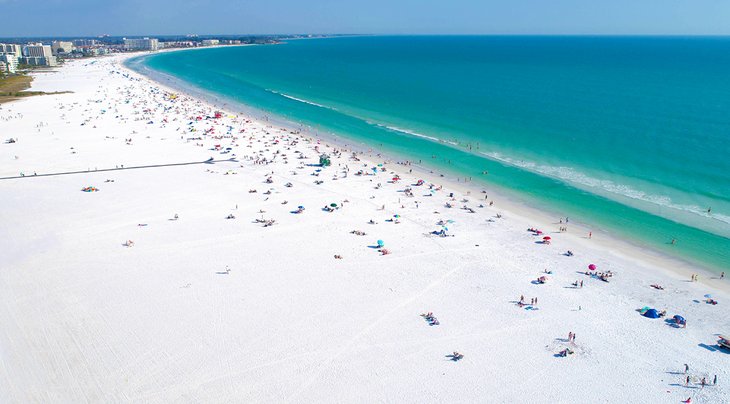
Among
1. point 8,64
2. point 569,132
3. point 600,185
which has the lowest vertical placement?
point 600,185

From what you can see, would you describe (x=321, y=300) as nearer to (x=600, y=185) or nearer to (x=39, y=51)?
(x=600, y=185)

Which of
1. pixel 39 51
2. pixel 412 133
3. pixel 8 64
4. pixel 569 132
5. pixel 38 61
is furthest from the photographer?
pixel 39 51

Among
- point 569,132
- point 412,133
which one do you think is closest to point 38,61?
point 412,133

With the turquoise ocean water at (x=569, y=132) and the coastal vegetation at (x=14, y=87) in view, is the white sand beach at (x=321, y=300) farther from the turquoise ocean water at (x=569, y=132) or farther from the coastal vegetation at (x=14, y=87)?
the coastal vegetation at (x=14, y=87)

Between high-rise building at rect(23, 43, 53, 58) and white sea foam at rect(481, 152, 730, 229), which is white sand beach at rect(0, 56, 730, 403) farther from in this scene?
high-rise building at rect(23, 43, 53, 58)

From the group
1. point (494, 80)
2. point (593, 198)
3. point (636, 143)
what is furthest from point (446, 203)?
point (494, 80)

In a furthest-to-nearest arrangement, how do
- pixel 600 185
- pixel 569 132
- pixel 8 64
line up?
pixel 8 64 < pixel 569 132 < pixel 600 185

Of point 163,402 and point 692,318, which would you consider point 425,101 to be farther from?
point 163,402
